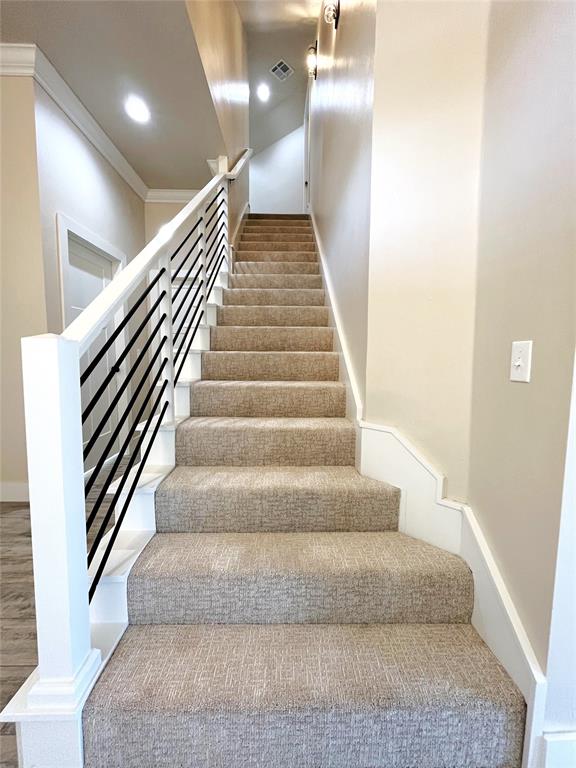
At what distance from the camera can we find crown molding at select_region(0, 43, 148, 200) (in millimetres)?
2135

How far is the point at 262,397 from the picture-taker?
77.8 inches

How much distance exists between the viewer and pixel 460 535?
130cm

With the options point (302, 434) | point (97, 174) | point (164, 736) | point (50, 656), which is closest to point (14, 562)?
point (50, 656)

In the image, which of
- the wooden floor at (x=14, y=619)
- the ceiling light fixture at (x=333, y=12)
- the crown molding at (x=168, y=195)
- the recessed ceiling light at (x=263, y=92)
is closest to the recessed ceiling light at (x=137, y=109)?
the crown molding at (x=168, y=195)

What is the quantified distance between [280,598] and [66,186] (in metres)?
2.87

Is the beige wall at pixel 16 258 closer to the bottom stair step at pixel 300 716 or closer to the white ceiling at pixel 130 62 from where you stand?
the white ceiling at pixel 130 62

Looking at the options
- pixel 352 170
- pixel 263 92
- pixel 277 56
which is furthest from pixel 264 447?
pixel 263 92

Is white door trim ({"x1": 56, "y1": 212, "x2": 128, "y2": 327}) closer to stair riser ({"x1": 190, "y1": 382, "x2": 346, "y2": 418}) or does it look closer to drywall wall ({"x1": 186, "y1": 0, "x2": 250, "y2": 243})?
drywall wall ({"x1": 186, "y1": 0, "x2": 250, "y2": 243})

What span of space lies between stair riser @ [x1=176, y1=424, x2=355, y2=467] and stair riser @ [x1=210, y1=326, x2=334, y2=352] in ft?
2.79

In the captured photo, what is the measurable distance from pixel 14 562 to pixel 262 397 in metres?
1.38

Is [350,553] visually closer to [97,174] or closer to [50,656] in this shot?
[50,656]

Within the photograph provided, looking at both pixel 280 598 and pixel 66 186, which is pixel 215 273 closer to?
pixel 66 186

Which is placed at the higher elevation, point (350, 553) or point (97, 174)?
point (97, 174)

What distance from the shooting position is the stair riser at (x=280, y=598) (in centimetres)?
115
